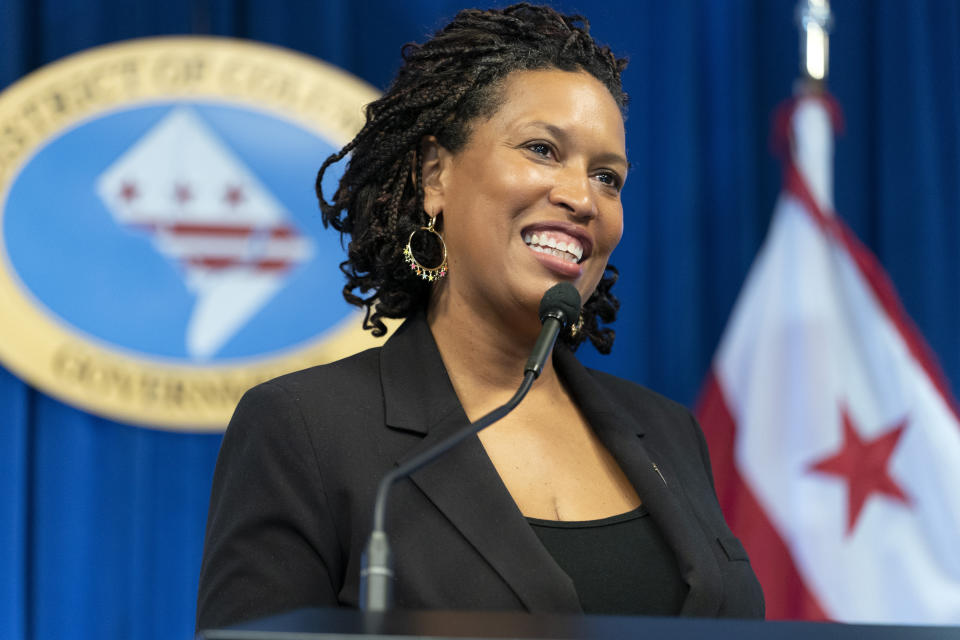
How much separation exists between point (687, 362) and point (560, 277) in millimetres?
1257

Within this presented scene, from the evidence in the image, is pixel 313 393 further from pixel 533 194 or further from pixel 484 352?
pixel 533 194

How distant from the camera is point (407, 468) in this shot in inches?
35.2

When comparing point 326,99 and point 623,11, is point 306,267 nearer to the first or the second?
point 326,99

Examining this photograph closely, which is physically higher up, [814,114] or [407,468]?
[814,114]

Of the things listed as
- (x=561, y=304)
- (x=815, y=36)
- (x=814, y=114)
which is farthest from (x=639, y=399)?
(x=815, y=36)

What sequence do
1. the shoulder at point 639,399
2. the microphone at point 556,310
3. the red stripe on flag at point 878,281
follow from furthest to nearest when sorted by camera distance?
the red stripe on flag at point 878,281
the shoulder at point 639,399
the microphone at point 556,310

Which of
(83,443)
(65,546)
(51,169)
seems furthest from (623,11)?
(65,546)

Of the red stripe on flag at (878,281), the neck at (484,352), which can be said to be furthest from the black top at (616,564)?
the red stripe on flag at (878,281)

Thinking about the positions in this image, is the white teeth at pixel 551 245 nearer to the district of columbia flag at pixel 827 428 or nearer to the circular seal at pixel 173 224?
the circular seal at pixel 173 224

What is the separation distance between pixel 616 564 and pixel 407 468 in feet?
1.47

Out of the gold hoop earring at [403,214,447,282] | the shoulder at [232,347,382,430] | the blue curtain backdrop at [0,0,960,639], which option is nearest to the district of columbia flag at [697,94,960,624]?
the blue curtain backdrop at [0,0,960,639]

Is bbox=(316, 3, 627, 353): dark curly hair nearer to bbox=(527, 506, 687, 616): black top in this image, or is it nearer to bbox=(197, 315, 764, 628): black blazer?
bbox=(197, 315, 764, 628): black blazer

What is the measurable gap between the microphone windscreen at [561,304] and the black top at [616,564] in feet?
0.82

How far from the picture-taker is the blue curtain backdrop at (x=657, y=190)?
233cm
